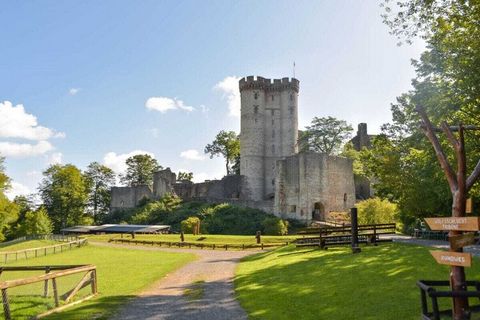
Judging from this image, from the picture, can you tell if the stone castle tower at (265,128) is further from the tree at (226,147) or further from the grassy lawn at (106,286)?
the grassy lawn at (106,286)

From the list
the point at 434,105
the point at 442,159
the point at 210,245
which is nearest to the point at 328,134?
the point at 210,245

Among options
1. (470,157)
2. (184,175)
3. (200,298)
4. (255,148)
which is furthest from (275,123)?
(200,298)

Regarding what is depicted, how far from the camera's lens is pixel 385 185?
26.9m

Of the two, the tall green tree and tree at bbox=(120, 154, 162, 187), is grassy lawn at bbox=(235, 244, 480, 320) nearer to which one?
the tall green tree

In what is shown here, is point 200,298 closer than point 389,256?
Yes

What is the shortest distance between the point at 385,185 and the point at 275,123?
136 ft

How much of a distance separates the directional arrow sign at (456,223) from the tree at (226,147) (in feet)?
256

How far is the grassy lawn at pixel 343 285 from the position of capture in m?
10.3

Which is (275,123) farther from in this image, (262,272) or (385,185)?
(262,272)

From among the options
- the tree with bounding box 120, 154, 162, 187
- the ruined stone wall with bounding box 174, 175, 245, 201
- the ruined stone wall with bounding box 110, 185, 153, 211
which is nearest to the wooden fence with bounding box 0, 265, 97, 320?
the ruined stone wall with bounding box 174, 175, 245, 201

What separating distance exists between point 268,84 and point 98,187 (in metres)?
39.5

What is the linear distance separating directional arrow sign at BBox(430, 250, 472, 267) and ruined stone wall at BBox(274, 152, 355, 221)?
45.6 metres

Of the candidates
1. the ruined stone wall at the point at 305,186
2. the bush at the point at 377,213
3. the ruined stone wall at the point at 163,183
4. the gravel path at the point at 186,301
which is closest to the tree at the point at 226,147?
the ruined stone wall at the point at 163,183

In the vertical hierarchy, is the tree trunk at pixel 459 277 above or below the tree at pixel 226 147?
below
